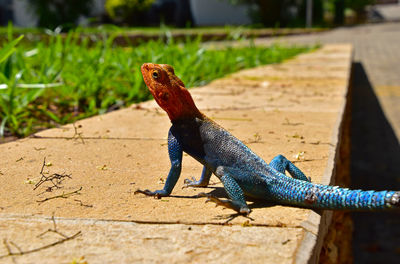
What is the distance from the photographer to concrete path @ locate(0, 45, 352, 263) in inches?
56.9

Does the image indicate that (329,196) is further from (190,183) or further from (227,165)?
(190,183)

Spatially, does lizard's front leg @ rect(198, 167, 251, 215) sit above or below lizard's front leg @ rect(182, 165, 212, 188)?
above

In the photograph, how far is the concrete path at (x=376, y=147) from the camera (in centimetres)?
571

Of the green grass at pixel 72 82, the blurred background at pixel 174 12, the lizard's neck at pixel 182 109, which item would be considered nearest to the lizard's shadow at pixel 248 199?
the lizard's neck at pixel 182 109

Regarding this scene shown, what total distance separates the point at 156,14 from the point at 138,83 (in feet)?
71.9

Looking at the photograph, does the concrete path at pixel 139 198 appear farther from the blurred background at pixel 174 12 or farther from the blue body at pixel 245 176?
the blurred background at pixel 174 12

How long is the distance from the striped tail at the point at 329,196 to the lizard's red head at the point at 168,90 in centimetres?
46

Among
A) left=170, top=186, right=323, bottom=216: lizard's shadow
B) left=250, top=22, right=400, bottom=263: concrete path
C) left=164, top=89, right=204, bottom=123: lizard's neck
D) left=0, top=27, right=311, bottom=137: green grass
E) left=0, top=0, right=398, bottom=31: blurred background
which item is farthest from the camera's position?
left=0, top=0, right=398, bottom=31: blurred background

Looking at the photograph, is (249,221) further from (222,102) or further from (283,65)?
(283,65)

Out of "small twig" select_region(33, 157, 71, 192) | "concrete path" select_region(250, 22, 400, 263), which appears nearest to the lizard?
"small twig" select_region(33, 157, 71, 192)

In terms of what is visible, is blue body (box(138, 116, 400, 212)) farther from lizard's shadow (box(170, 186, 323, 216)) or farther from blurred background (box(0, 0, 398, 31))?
blurred background (box(0, 0, 398, 31))

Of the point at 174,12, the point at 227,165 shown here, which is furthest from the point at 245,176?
the point at 174,12

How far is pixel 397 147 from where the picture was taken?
670cm

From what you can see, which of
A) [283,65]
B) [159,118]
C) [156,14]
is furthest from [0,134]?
[156,14]
